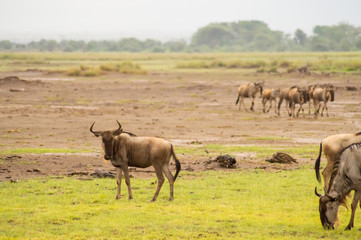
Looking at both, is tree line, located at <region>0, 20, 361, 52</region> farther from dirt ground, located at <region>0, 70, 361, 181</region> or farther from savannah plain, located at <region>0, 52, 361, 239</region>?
savannah plain, located at <region>0, 52, 361, 239</region>

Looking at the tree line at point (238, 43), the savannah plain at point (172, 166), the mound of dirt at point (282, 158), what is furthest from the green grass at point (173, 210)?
the tree line at point (238, 43)

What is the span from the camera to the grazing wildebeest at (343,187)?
32.0 feet

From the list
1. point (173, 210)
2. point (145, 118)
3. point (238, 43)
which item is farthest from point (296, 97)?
point (238, 43)

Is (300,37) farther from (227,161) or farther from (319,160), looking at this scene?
(319,160)

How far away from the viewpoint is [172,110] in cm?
3038

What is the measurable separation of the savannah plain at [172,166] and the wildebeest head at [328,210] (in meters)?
0.18

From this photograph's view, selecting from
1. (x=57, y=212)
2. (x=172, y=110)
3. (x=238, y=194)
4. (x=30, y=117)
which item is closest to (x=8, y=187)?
(x=57, y=212)

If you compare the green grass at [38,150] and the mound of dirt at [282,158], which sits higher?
the mound of dirt at [282,158]

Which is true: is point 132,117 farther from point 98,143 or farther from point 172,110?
point 98,143

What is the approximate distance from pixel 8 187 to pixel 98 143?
7.36 m

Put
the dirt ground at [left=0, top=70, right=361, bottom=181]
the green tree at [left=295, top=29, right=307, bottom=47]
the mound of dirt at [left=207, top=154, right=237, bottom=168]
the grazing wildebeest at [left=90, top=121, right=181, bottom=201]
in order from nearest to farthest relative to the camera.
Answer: the grazing wildebeest at [left=90, top=121, right=181, bottom=201] → the mound of dirt at [left=207, top=154, right=237, bottom=168] → the dirt ground at [left=0, top=70, right=361, bottom=181] → the green tree at [left=295, top=29, right=307, bottom=47]

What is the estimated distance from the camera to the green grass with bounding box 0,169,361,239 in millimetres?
9805

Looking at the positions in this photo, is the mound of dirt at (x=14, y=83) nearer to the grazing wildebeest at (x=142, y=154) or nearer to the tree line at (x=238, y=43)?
the grazing wildebeest at (x=142, y=154)

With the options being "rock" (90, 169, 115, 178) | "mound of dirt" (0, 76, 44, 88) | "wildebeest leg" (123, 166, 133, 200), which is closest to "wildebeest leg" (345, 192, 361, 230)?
"wildebeest leg" (123, 166, 133, 200)
